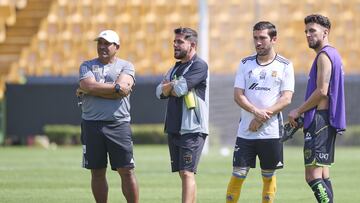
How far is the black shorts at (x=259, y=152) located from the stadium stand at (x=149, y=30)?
21.3m

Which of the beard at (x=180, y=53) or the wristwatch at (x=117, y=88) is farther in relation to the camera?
the wristwatch at (x=117, y=88)

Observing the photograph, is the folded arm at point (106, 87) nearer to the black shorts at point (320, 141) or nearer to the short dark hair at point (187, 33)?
the short dark hair at point (187, 33)

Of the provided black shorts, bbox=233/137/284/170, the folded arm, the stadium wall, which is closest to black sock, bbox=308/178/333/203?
black shorts, bbox=233/137/284/170

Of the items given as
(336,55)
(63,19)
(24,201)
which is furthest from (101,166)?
(63,19)

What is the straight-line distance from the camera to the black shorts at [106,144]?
11555mm

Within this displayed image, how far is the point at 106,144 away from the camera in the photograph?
11.6 m

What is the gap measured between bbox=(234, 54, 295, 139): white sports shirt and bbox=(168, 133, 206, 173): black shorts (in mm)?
499

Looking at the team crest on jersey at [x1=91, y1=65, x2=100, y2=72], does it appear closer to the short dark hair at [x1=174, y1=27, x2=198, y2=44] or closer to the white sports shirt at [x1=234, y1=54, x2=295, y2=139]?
the short dark hair at [x1=174, y1=27, x2=198, y2=44]

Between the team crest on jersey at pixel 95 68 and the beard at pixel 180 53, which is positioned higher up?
the beard at pixel 180 53

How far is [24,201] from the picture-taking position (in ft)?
43.2

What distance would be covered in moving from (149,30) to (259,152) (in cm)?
2330

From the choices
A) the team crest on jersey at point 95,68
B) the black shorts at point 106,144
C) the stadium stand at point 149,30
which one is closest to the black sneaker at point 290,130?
the black shorts at point 106,144

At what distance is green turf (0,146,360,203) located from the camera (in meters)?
13.9

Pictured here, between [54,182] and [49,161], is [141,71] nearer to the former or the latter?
[49,161]
